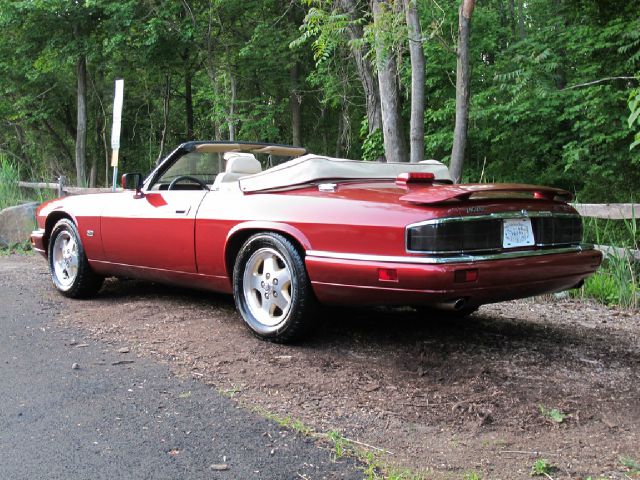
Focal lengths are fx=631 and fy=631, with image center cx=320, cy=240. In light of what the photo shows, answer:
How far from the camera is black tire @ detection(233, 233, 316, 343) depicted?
388 cm

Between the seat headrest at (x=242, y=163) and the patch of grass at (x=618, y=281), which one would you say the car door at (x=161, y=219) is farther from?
the patch of grass at (x=618, y=281)

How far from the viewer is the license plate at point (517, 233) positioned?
366 cm

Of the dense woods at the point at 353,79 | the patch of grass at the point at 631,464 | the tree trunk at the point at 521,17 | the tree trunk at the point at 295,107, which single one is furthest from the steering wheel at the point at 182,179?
the tree trunk at the point at 521,17

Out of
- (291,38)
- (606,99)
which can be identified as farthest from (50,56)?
(606,99)

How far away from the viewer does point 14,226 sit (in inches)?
429

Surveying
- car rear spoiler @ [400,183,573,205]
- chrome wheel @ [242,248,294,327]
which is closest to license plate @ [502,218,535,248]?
car rear spoiler @ [400,183,573,205]

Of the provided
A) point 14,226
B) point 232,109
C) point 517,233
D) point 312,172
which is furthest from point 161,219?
point 232,109

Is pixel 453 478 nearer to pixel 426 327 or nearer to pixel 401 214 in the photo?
pixel 401 214

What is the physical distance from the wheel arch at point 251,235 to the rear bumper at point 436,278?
0.14 m

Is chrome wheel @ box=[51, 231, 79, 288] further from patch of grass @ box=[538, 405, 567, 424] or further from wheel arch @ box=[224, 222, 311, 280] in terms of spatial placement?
patch of grass @ box=[538, 405, 567, 424]

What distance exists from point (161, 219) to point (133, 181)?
0.73m

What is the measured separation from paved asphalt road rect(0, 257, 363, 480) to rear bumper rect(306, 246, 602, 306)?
94 centimetres

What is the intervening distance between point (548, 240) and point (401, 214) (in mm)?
1078

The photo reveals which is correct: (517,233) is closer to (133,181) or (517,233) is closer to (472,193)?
(472,193)
